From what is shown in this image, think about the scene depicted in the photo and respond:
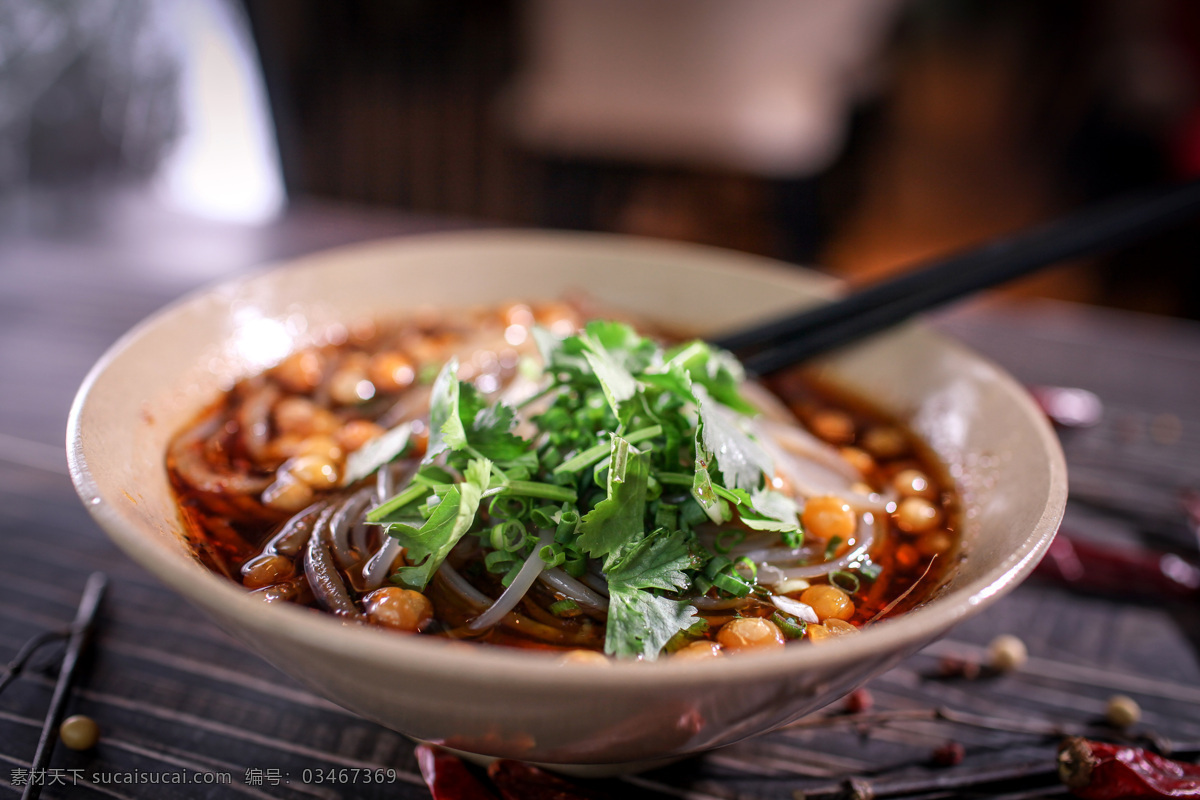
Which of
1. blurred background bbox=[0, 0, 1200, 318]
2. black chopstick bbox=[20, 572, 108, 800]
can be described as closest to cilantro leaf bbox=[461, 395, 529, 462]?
black chopstick bbox=[20, 572, 108, 800]

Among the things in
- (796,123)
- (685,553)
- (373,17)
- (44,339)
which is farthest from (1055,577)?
(373,17)

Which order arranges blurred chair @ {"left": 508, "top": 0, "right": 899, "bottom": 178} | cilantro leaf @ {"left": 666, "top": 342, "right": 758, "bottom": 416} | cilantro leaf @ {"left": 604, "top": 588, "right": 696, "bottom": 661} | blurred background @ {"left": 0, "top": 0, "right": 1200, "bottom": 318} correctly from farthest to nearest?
blurred chair @ {"left": 508, "top": 0, "right": 899, "bottom": 178}
blurred background @ {"left": 0, "top": 0, "right": 1200, "bottom": 318}
cilantro leaf @ {"left": 666, "top": 342, "right": 758, "bottom": 416}
cilantro leaf @ {"left": 604, "top": 588, "right": 696, "bottom": 661}

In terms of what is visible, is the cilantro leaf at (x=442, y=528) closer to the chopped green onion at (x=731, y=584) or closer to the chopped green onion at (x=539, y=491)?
the chopped green onion at (x=539, y=491)

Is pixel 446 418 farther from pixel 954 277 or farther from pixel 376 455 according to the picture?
pixel 954 277

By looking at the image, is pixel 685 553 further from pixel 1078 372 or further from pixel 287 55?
pixel 287 55

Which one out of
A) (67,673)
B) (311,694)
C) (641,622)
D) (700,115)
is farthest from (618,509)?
(700,115)

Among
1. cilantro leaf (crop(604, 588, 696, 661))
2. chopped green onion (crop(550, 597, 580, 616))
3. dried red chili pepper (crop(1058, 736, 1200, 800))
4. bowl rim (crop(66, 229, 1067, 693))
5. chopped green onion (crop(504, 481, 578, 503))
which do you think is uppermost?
bowl rim (crop(66, 229, 1067, 693))

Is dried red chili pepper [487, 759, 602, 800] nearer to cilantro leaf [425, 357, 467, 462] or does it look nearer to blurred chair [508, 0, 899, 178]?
cilantro leaf [425, 357, 467, 462]
